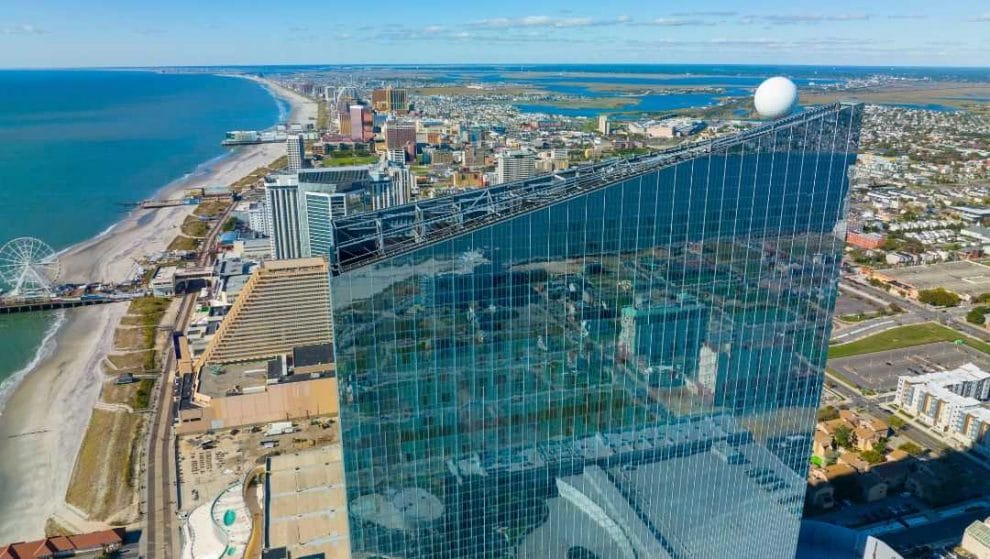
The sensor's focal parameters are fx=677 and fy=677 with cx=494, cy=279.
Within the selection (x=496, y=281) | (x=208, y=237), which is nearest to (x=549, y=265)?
(x=496, y=281)

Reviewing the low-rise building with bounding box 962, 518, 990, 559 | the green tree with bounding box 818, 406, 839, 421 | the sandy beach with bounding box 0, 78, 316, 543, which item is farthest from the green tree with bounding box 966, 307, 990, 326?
the sandy beach with bounding box 0, 78, 316, 543

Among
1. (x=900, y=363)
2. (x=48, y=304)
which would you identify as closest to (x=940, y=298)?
(x=900, y=363)

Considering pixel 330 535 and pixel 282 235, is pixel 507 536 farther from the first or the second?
pixel 282 235

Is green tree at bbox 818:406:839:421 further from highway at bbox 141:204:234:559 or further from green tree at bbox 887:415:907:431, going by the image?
highway at bbox 141:204:234:559

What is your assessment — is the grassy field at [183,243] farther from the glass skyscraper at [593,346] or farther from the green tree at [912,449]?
the green tree at [912,449]

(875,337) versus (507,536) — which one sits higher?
(507,536)

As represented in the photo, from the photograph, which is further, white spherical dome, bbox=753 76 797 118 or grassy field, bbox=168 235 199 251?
grassy field, bbox=168 235 199 251
